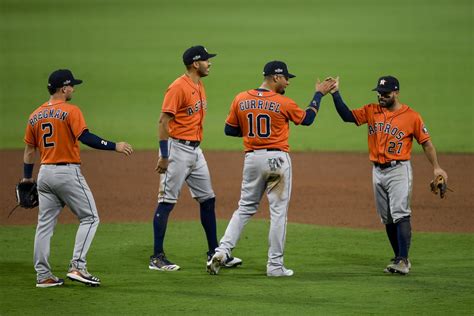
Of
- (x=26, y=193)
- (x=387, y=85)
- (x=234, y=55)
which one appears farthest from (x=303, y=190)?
(x=234, y=55)

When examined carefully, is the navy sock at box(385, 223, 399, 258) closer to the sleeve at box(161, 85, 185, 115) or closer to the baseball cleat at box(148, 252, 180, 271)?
→ the baseball cleat at box(148, 252, 180, 271)

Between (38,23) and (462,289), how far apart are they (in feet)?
73.9

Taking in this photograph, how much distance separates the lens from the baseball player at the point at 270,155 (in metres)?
8.82

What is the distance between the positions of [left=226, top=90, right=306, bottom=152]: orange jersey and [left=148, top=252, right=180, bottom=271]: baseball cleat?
1374 mm

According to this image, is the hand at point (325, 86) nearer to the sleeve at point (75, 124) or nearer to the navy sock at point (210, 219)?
the navy sock at point (210, 219)

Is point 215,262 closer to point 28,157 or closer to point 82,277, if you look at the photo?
point 82,277

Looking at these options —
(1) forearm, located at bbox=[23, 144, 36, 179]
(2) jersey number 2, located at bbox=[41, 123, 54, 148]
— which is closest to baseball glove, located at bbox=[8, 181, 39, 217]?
(1) forearm, located at bbox=[23, 144, 36, 179]

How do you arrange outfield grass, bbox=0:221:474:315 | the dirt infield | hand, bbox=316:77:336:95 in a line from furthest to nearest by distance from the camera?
the dirt infield < hand, bbox=316:77:336:95 < outfield grass, bbox=0:221:474:315

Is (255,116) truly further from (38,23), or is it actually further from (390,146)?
(38,23)

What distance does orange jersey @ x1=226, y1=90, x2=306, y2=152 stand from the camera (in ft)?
28.9

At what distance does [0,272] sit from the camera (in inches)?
356

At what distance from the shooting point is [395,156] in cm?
899

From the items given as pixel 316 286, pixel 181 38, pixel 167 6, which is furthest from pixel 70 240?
pixel 167 6

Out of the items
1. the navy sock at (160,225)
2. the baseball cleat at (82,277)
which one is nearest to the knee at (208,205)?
the navy sock at (160,225)
